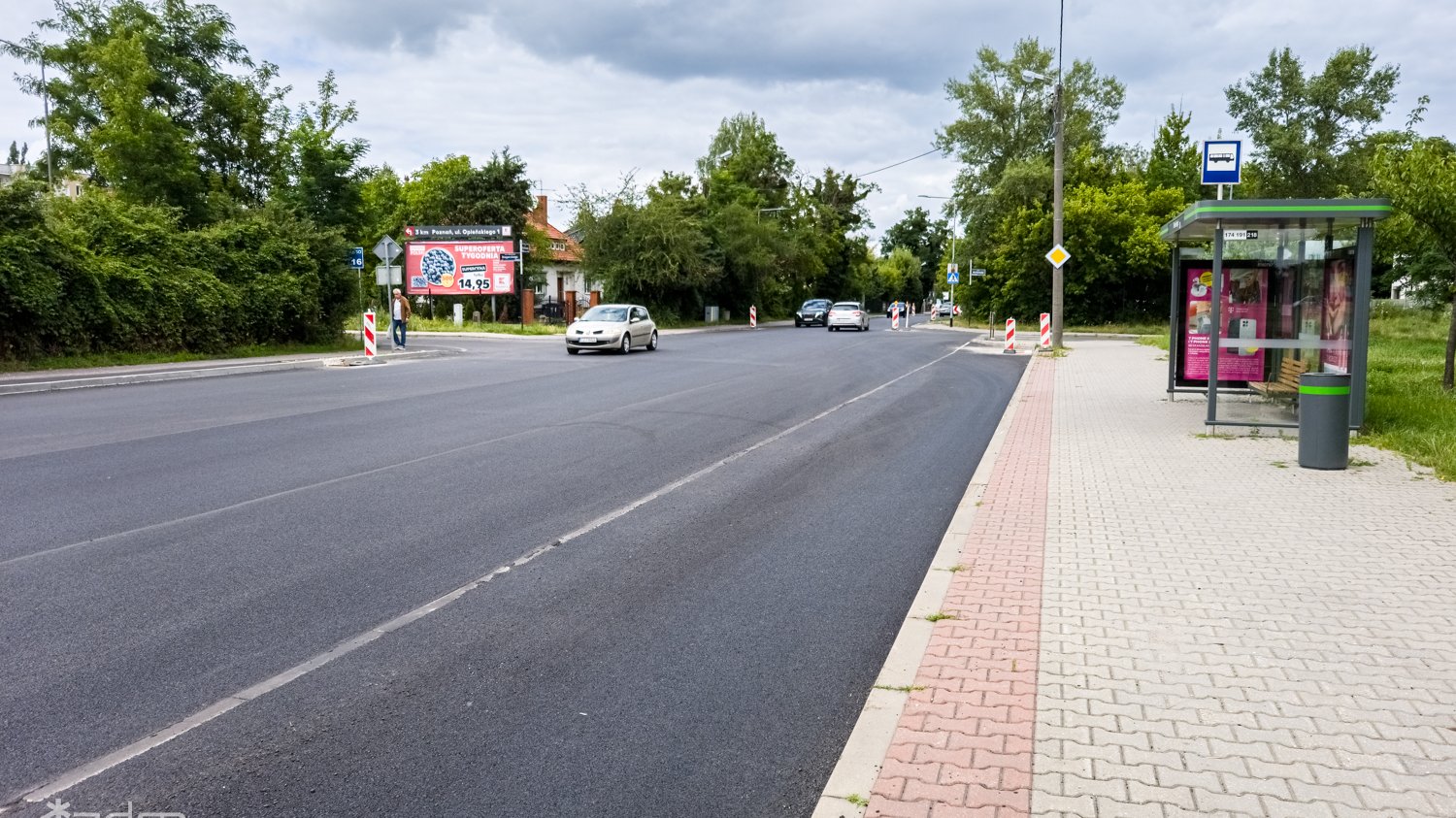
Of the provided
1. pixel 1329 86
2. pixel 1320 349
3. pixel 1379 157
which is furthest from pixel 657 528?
pixel 1329 86

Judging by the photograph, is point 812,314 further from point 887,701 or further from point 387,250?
point 887,701

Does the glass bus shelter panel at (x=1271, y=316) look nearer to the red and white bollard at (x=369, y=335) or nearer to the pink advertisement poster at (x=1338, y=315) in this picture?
the pink advertisement poster at (x=1338, y=315)

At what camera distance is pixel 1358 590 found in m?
5.27

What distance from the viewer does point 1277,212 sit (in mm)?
10352

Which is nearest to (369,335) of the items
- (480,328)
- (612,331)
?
(612,331)

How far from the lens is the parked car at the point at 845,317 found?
A: 46.2 m

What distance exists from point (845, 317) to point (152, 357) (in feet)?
100

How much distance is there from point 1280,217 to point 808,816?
994cm

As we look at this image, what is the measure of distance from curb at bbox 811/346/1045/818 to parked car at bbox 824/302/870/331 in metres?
39.9

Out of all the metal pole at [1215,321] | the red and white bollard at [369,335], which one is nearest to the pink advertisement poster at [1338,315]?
the metal pole at [1215,321]

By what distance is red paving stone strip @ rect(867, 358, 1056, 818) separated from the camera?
3172 millimetres

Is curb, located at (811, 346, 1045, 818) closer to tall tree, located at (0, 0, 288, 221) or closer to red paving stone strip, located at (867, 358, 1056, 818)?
red paving stone strip, located at (867, 358, 1056, 818)

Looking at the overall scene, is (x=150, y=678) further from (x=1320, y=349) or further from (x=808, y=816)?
(x=1320, y=349)

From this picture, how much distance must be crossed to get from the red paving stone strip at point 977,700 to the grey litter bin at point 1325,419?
3963 millimetres
